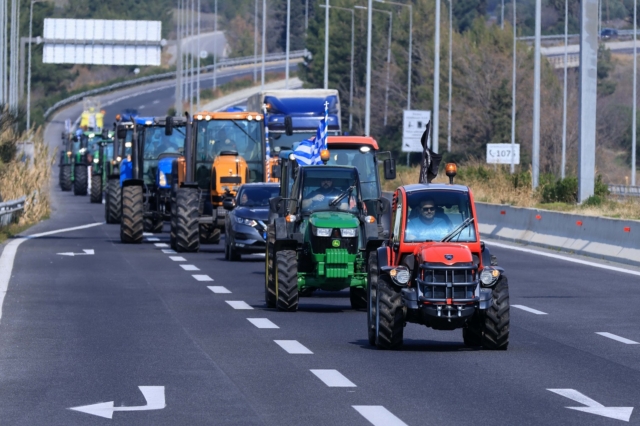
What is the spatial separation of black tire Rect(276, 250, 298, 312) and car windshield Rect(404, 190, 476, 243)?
3435 mm

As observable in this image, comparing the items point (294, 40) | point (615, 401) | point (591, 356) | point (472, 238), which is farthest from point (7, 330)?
point (294, 40)

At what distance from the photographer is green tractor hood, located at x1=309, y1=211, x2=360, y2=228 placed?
18172 millimetres

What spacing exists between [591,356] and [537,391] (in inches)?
93.0

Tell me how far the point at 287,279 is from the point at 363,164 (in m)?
9.57

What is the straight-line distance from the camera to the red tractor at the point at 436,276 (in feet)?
45.5

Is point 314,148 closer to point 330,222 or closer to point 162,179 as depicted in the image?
point 330,222

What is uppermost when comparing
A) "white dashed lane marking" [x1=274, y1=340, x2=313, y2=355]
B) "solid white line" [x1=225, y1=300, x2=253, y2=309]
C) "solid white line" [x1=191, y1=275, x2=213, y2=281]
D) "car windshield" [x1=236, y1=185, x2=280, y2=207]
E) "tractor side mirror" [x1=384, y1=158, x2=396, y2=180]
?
"tractor side mirror" [x1=384, y1=158, x2=396, y2=180]

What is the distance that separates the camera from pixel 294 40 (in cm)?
17475

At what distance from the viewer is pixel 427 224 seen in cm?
1467

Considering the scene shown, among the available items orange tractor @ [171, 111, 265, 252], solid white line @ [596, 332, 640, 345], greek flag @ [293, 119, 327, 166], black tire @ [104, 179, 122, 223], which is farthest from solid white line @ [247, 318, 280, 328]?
black tire @ [104, 179, 122, 223]

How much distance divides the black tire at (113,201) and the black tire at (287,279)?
20972mm

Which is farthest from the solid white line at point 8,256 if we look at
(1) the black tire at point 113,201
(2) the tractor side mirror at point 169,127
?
(2) the tractor side mirror at point 169,127

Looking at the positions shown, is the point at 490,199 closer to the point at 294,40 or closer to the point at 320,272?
the point at 320,272

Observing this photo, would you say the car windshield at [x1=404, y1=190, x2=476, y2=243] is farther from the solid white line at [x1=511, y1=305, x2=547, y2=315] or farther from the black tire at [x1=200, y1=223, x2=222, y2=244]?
the black tire at [x1=200, y1=223, x2=222, y2=244]
